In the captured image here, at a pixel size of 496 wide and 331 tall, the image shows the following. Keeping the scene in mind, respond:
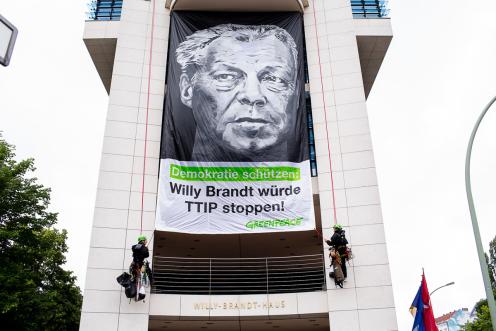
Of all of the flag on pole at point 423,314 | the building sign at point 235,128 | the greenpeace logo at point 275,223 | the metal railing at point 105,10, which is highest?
the metal railing at point 105,10

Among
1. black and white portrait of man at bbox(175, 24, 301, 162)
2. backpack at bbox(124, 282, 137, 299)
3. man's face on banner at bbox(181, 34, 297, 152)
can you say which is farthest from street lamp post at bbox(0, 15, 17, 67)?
man's face on banner at bbox(181, 34, 297, 152)

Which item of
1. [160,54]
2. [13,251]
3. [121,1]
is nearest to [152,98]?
[160,54]

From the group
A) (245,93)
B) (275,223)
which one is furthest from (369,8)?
(275,223)

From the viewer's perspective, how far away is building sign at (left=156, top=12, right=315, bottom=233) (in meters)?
19.8

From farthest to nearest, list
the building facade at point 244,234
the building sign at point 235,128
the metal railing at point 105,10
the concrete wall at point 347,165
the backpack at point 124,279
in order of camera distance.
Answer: the metal railing at point 105,10 → the building sign at point 235,128 → the building facade at point 244,234 → the concrete wall at point 347,165 → the backpack at point 124,279

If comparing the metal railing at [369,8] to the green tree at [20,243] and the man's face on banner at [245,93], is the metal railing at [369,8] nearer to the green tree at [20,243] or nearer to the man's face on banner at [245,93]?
the man's face on banner at [245,93]

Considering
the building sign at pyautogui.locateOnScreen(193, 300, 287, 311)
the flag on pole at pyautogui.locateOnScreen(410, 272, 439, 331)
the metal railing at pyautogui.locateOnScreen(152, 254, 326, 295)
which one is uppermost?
the metal railing at pyautogui.locateOnScreen(152, 254, 326, 295)

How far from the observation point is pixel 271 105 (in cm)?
2198

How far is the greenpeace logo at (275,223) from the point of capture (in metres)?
19.6

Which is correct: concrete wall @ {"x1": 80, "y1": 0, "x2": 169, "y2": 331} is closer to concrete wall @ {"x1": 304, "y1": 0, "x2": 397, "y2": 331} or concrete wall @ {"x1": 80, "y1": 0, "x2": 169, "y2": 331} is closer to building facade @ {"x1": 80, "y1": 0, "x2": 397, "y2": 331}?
building facade @ {"x1": 80, "y1": 0, "x2": 397, "y2": 331}

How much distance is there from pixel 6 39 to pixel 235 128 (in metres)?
16.4

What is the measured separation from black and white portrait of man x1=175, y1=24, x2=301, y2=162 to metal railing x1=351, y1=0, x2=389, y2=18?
5.51 m

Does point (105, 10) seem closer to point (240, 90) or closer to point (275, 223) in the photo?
point (240, 90)

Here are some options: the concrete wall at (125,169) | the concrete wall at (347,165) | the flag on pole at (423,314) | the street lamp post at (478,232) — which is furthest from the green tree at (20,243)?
the street lamp post at (478,232)
